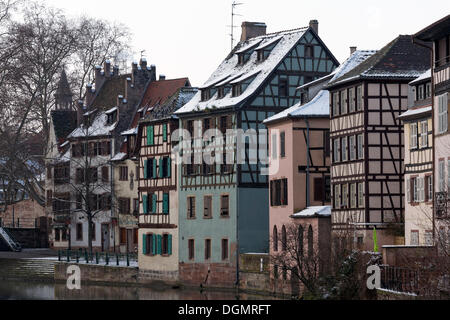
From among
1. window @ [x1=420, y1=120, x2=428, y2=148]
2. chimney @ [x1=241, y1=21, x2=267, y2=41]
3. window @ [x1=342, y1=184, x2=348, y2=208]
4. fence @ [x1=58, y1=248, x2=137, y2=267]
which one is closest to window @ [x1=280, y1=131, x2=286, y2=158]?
window @ [x1=342, y1=184, x2=348, y2=208]

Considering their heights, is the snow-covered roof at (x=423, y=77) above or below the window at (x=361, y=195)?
above

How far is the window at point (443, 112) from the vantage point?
4169 cm

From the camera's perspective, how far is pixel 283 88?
62.1 meters

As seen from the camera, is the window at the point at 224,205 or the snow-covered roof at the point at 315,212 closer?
the snow-covered roof at the point at 315,212

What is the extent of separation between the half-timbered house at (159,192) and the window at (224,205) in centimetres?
380

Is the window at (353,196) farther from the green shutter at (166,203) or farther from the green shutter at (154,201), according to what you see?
the green shutter at (154,201)

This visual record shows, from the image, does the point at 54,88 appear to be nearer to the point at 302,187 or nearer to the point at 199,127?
the point at 199,127

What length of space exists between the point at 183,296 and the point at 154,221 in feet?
39.0

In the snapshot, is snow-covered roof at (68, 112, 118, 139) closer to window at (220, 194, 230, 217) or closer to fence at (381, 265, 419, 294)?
window at (220, 194, 230, 217)

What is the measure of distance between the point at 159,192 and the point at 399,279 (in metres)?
31.5

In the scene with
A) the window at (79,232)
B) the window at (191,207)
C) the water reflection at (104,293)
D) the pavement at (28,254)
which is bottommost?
the water reflection at (104,293)

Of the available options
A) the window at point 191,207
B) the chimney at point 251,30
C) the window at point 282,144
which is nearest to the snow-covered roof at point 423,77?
the window at point 282,144

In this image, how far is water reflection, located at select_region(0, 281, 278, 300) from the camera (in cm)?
5578
